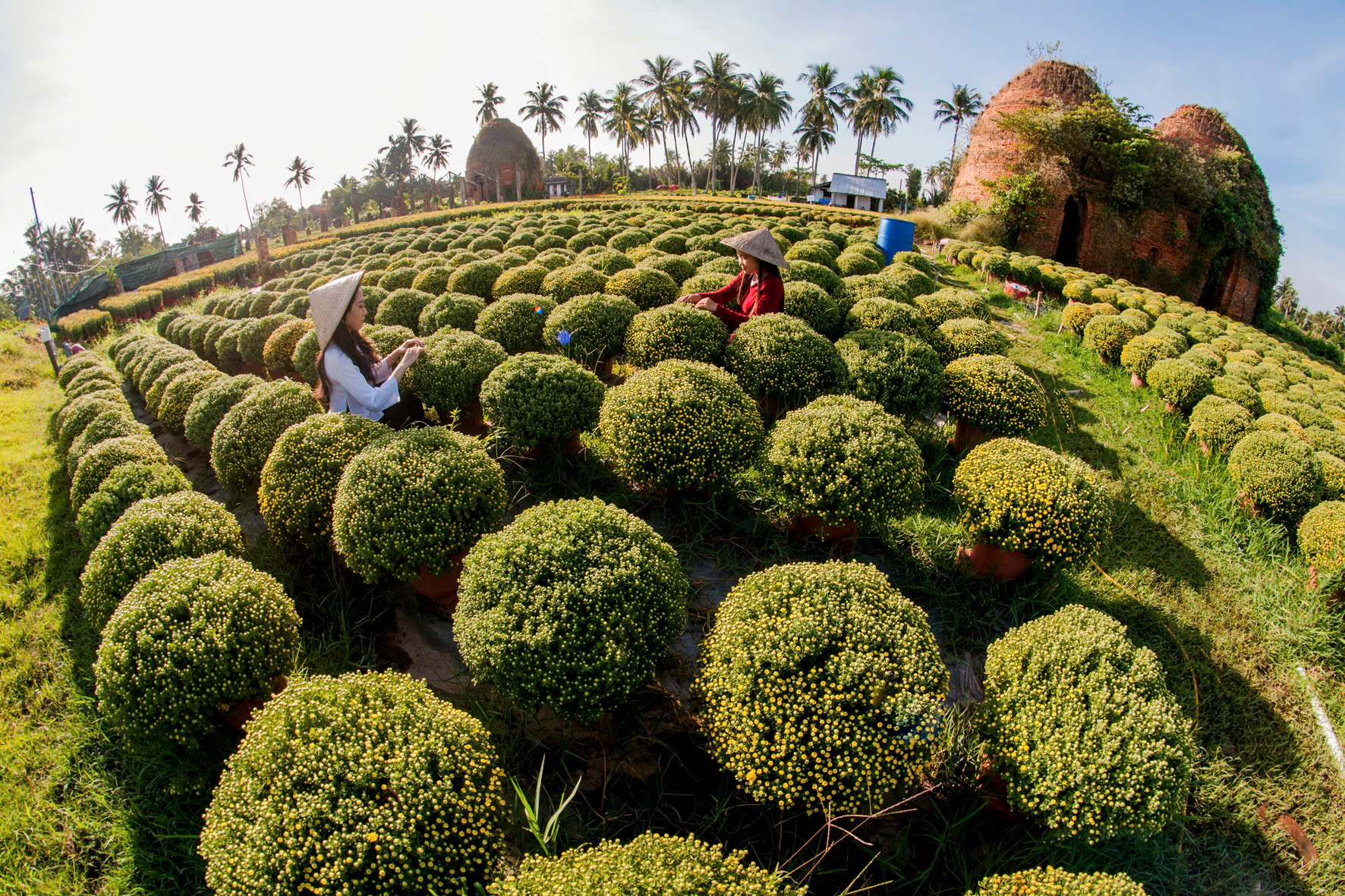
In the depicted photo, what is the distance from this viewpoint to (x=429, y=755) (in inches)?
99.2

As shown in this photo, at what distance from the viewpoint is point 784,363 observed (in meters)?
5.66

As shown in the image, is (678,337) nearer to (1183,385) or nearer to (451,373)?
(451,373)

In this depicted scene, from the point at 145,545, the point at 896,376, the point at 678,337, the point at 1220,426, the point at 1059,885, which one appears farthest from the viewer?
the point at 1220,426

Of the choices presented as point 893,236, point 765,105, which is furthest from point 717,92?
point 893,236

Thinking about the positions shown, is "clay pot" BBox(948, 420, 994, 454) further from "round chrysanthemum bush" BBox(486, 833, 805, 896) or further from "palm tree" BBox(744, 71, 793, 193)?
"palm tree" BBox(744, 71, 793, 193)

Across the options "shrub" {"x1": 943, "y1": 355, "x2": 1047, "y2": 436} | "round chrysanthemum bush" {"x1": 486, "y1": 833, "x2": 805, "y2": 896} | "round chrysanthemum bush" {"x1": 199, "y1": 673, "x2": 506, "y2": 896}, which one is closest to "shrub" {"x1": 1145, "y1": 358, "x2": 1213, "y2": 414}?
"shrub" {"x1": 943, "y1": 355, "x2": 1047, "y2": 436}

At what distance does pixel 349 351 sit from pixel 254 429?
1280 mm

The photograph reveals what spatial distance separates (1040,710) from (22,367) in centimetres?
2096

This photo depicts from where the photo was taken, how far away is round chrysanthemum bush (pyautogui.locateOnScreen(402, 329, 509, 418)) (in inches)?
227

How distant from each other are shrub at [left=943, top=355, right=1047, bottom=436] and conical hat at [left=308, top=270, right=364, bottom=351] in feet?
17.5

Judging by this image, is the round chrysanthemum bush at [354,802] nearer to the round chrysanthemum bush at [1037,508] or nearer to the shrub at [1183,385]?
the round chrysanthemum bush at [1037,508]

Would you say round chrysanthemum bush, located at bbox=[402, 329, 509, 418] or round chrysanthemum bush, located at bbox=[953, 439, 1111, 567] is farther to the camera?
round chrysanthemum bush, located at bbox=[402, 329, 509, 418]

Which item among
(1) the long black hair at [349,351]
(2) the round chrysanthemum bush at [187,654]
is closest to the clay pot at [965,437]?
(1) the long black hair at [349,351]

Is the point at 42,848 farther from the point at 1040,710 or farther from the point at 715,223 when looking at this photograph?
the point at 715,223
